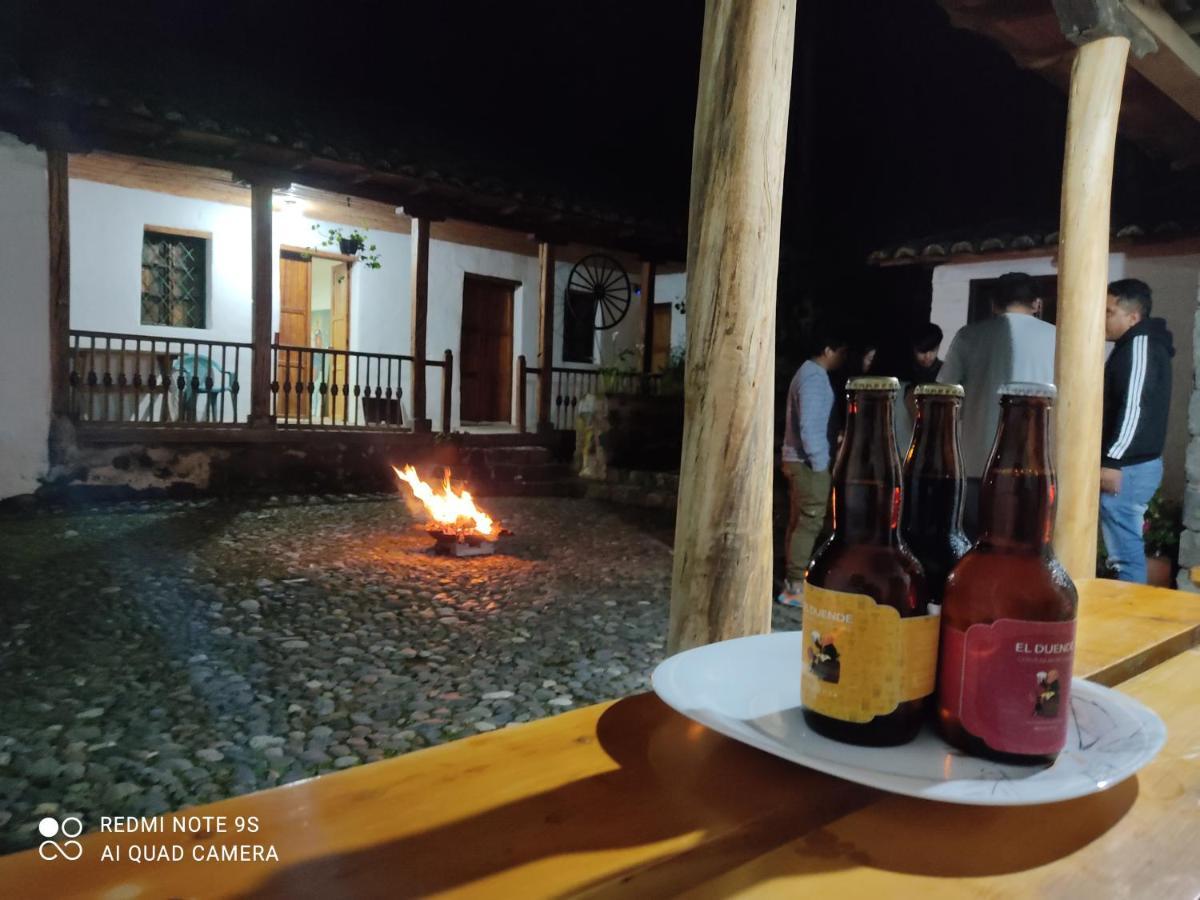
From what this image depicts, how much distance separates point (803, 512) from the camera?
5.88m

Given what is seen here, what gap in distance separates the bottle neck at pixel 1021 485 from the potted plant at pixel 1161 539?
255 inches

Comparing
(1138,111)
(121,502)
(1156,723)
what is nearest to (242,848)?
(1156,723)

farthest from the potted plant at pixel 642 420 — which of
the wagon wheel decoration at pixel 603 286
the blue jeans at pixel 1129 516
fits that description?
the blue jeans at pixel 1129 516

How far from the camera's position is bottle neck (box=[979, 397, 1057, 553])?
1.04m

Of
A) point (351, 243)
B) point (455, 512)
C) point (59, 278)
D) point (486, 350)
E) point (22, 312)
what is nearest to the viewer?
point (455, 512)

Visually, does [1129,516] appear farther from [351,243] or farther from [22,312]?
[351,243]

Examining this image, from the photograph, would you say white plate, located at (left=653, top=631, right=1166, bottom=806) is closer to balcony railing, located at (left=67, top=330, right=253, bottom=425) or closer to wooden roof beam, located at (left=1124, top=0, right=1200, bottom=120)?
wooden roof beam, located at (left=1124, top=0, right=1200, bottom=120)

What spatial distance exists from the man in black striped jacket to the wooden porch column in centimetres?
323

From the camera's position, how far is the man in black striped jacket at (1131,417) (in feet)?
15.0

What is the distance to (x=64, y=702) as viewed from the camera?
11.8 feet

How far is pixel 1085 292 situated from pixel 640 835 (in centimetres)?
398

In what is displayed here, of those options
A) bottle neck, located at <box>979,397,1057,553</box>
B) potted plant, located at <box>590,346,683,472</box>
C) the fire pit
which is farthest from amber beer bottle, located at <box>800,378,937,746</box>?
potted plant, located at <box>590,346,683,472</box>

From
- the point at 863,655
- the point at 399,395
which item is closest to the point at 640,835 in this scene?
the point at 863,655

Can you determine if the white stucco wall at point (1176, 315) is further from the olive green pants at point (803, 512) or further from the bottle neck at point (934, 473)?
the bottle neck at point (934, 473)
